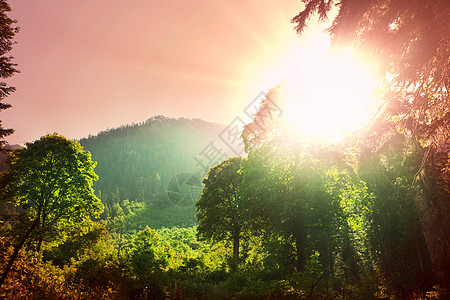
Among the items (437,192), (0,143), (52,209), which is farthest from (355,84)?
(52,209)

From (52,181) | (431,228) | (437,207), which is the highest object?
(52,181)

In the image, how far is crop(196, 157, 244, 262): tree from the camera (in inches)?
965

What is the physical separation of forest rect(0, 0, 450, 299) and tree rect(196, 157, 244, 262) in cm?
12

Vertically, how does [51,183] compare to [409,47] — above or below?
above

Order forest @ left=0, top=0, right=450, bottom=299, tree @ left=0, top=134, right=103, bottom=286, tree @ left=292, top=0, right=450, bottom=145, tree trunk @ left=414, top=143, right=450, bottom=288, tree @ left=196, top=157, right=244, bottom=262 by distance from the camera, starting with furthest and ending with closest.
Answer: tree @ left=196, top=157, right=244, bottom=262 < tree @ left=0, top=134, right=103, bottom=286 < tree trunk @ left=414, top=143, right=450, bottom=288 < forest @ left=0, top=0, right=450, bottom=299 < tree @ left=292, top=0, right=450, bottom=145

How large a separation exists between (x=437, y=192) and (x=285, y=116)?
28.9 feet

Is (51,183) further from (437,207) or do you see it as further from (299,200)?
(437,207)

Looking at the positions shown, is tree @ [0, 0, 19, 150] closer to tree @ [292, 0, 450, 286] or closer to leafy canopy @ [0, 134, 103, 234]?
leafy canopy @ [0, 134, 103, 234]

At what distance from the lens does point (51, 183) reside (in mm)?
18328

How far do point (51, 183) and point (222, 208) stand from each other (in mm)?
15891

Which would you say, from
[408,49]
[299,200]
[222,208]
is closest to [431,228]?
[299,200]

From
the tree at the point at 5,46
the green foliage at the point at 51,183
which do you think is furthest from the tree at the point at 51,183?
the tree at the point at 5,46

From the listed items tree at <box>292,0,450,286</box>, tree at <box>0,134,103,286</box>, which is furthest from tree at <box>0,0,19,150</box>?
tree at <box>292,0,450,286</box>

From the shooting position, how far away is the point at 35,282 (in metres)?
8.52
